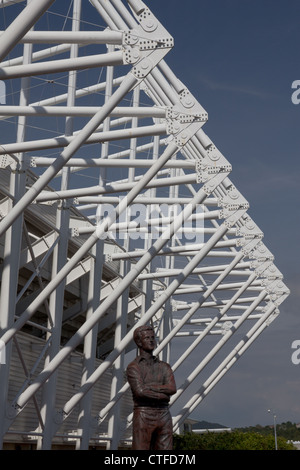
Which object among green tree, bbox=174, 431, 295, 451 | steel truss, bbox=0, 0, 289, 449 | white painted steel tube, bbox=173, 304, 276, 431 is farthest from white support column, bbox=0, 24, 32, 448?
green tree, bbox=174, 431, 295, 451

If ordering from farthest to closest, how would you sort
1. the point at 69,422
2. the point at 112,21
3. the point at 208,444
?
the point at 208,444
the point at 69,422
the point at 112,21

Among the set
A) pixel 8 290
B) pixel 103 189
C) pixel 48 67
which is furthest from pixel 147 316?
pixel 48 67

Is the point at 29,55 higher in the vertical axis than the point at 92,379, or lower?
higher

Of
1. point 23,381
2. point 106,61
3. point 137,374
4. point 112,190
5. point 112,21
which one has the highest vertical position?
point 112,21

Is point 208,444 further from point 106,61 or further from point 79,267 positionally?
point 106,61

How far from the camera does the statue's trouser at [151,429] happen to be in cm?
1348

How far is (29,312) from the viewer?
867 inches

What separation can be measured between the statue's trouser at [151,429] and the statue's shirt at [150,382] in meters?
0.11

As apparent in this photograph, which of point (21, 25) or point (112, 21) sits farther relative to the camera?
point (112, 21)

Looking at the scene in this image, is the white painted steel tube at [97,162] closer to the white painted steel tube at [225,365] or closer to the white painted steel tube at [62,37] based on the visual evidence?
the white painted steel tube at [62,37]

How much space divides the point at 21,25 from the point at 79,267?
1963 centimetres

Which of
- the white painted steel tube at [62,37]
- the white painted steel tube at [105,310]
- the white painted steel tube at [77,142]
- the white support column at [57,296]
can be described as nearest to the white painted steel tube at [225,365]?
the white painted steel tube at [105,310]

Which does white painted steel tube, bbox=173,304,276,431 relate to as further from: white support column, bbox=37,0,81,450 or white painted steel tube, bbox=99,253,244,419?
white support column, bbox=37,0,81,450
